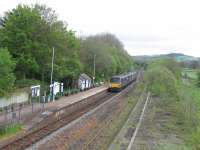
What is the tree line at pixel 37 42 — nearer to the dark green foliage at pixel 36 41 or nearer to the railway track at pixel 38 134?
the dark green foliage at pixel 36 41

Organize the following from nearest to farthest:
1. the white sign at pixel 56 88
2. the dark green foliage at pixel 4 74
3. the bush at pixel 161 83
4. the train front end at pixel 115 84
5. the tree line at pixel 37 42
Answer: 1. the dark green foliage at pixel 4 74
2. the tree line at pixel 37 42
3. the white sign at pixel 56 88
4. the bush at pixel 161 83
5. the train front end at pixel 115 84

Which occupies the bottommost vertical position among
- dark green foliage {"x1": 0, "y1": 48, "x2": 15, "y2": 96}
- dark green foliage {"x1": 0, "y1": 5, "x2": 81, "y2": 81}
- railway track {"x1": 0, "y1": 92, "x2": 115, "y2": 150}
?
railway track {"x1": 0, "y1": 92, "x2": 115, "y2": 150}

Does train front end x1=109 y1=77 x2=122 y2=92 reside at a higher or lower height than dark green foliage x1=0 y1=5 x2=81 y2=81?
lower

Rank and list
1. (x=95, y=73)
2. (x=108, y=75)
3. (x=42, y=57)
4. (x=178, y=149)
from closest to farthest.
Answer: (x=178, y=149)
(x=42, y=57)
(x=95, y=73)
(x=108, y=75)

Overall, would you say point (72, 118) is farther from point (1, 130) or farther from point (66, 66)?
point (66, 66)

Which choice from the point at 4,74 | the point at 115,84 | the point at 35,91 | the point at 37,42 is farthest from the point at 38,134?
the point at 115,84

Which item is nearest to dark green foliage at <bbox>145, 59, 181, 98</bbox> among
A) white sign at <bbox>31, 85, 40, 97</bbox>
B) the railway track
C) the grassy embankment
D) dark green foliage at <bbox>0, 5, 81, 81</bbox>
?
the grassy embankment

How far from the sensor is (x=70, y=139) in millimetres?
19828

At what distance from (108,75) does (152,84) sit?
33.6m

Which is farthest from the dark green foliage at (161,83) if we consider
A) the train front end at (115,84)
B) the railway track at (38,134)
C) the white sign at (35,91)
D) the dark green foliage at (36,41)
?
the white sign at (35,91)

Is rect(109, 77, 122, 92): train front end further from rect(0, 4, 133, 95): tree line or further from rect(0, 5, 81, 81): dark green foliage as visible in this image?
rect(0, 5, 81, 81): dark green foliage

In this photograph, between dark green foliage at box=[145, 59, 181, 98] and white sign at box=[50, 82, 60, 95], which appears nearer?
white sign at box=[50, 82, 60, 95]

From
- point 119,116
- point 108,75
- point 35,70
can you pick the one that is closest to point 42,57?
point 35,70

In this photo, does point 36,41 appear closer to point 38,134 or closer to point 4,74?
point 4,74
